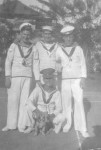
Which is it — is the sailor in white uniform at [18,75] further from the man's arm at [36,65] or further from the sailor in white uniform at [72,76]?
the sailor in white uniform at [72,76]

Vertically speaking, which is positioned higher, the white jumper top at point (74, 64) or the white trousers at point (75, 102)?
the white jumper top at point (74, 64)

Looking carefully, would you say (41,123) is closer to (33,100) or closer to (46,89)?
(33,100)

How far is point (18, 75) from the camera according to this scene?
4.60 metres

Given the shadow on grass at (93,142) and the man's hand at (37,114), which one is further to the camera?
the man's hand at (37,114)

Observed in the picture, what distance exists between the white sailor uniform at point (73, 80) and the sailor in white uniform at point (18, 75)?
1.61 ft

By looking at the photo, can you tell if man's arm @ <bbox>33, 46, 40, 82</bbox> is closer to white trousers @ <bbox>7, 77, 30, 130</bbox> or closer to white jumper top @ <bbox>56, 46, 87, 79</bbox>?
white trousers @ <bbox>7, 77, 30, 130</bbox>

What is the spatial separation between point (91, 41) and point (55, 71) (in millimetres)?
1380

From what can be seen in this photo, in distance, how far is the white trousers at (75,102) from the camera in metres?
4.67

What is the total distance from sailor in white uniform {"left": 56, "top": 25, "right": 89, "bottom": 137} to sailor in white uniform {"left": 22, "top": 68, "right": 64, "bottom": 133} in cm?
18

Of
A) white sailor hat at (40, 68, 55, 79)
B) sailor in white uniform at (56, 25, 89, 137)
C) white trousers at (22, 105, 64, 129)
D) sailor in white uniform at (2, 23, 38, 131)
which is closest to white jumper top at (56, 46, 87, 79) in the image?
sailor in white uniform at (56, 25, 89, 137)

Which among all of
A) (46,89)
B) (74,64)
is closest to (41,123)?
(46,89)

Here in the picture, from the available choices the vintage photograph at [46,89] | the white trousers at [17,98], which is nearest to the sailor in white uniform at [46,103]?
the vintage photograph at [46,89]

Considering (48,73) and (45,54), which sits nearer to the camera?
(48,73)

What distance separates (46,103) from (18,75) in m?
0.58
